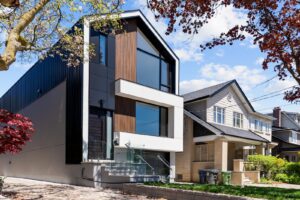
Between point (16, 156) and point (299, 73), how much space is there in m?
27.1

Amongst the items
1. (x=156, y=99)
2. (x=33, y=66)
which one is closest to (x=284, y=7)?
(x=156, y=99)

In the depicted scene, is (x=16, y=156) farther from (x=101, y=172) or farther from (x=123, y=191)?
(x=123, y=191)

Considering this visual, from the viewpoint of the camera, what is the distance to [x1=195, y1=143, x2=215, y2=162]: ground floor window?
2807cm

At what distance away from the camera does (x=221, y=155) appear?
26531 mm

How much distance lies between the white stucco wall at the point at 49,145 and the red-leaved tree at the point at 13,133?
198 inches

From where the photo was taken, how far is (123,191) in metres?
16.5

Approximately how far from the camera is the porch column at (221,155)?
1038 inches

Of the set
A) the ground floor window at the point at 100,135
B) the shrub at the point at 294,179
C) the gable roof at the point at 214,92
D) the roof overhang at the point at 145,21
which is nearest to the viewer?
the ground floor window at the point at 100,135

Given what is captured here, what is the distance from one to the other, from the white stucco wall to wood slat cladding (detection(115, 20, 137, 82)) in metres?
3.20

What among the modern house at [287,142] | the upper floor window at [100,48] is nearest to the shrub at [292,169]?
the modern house at [287,142]

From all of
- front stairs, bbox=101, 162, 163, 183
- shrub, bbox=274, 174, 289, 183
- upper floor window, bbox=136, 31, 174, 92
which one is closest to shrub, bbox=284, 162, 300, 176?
shrub, bbox=274, 174, 289, 183

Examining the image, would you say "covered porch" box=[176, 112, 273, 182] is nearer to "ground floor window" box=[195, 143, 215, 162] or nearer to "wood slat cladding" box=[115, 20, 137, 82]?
"ground floor window" box=[195, 143, 215, 162]

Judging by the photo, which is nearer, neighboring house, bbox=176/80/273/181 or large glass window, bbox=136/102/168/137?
large glass window, bbox=136/102/168/137

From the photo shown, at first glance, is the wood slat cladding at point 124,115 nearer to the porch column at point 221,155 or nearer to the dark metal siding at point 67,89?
the dark metal siding at point 67,89
